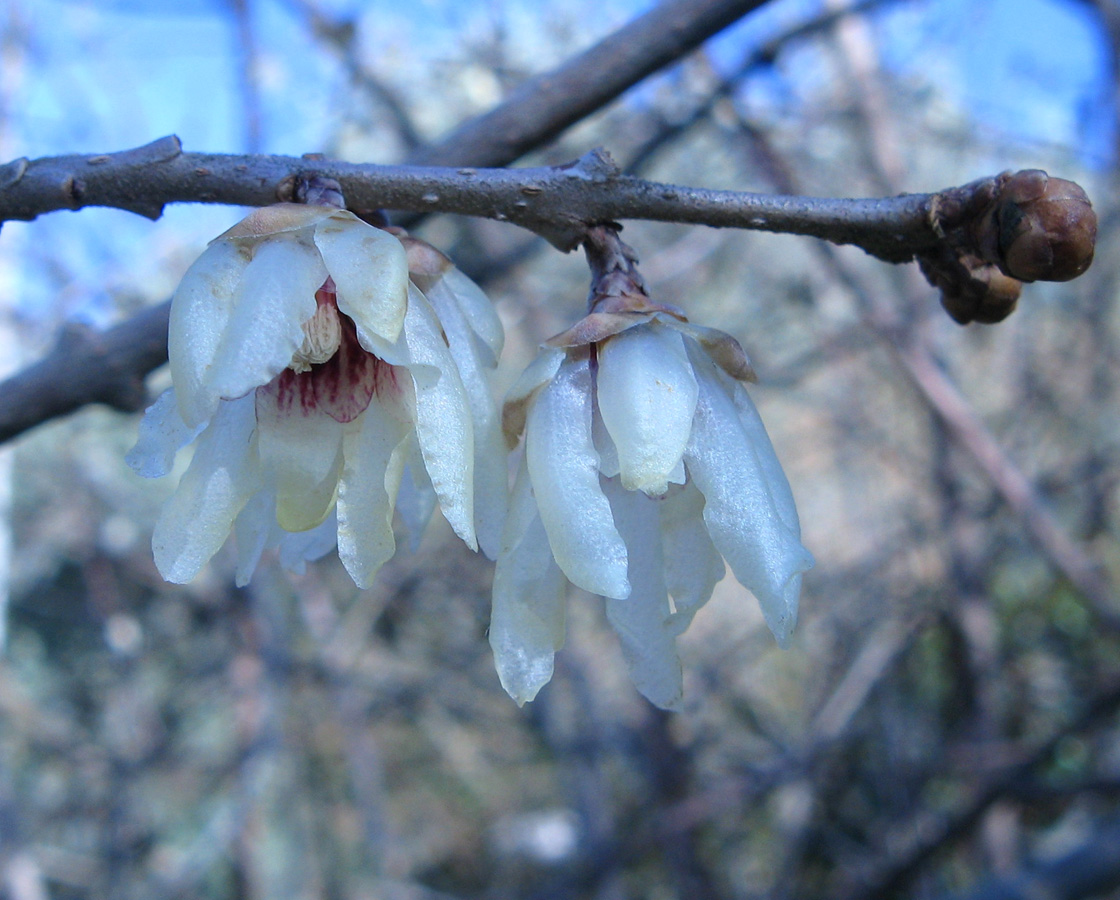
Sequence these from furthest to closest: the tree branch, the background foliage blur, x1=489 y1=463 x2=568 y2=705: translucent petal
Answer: the background foliage blur < the tree branch < x1=489 y1=463 x2=568 y2=705: translucent petal

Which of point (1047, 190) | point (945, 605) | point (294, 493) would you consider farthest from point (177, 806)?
point (1047, 190)

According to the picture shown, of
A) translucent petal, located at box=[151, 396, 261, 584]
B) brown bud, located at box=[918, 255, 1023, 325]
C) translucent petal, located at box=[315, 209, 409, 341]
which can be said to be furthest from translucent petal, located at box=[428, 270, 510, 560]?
brown bud, located at box=[918, 255, 1023, 325]

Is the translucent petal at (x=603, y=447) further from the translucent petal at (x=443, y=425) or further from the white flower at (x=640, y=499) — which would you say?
the translucent petal at (x=443, y=425)

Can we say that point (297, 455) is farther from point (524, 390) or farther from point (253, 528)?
point (524, 390)

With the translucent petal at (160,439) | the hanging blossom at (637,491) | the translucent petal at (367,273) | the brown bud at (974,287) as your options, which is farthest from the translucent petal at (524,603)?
the brown bud at (974,287)

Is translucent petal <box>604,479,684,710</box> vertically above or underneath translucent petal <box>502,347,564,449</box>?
underneath

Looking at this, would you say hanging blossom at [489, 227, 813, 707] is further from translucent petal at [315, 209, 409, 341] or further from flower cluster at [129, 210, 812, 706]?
translucent petal at [315, 209, 409, 341]

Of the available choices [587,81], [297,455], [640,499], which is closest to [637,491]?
[640,499]
